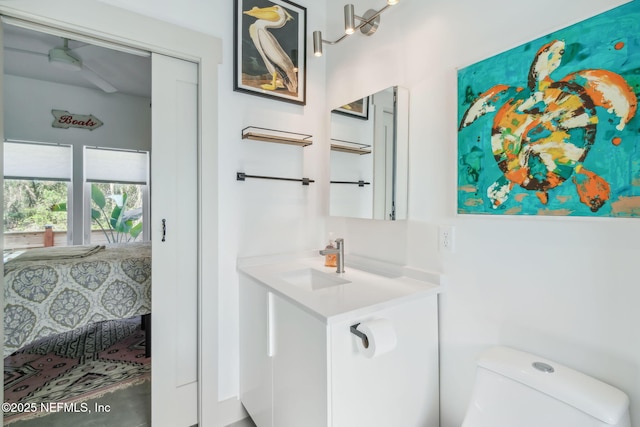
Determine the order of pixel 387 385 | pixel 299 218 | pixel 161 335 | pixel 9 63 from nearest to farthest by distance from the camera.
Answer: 1. pixel 387 385
2. pixel 161 335
3. pixel 299 218
4. pixel 9 63

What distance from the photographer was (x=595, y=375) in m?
0.92

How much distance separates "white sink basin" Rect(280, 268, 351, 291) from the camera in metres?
1.61

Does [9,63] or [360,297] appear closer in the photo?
[360,297]

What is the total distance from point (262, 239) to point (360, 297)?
0.83m

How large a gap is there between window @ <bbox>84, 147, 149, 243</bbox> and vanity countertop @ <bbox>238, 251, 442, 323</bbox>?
3541mm

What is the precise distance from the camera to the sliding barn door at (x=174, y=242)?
153 centimetres

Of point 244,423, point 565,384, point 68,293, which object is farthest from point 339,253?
point 68,293

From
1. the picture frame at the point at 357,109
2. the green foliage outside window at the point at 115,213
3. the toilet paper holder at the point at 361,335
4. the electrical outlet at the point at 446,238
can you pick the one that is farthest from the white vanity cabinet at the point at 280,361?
the green foliage outside window at the point at 115,213

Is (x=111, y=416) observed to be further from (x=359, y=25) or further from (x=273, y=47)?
(x=359, y=25)

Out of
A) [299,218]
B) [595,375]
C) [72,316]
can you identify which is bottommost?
[72,316]

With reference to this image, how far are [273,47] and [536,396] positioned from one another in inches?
83.6

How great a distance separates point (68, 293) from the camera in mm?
2037

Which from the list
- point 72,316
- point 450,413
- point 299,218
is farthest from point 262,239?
point 72,316

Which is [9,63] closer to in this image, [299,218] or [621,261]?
[299,218]
